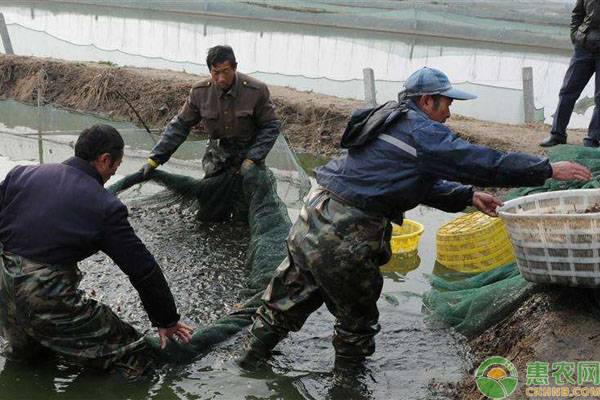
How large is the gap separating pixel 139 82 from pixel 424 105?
10674 mm

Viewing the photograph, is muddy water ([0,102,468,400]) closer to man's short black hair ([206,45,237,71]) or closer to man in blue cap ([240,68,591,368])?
man in blue cap ([240,68,591,368])

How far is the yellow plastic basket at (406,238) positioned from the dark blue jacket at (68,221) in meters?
2.93

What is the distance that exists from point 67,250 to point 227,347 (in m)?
1.37

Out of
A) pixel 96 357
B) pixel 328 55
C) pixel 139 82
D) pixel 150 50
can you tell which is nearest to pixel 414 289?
pixel 96 357

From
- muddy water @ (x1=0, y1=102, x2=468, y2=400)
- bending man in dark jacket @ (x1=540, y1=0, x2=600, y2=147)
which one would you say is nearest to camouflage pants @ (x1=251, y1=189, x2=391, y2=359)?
muddy water @ (x1=0, y1=102, x2=468, y2=400)

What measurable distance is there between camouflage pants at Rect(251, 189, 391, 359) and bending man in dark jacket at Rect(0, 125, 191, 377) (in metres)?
0.70

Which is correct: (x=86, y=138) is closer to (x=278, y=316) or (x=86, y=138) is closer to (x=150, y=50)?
(x=278, y=316)

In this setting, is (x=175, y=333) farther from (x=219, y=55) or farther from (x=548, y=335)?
(x=219, y=55)

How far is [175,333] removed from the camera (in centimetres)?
453

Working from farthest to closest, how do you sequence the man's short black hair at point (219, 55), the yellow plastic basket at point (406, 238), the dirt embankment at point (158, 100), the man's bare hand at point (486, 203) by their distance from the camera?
the dirt embankment at point (158, 100)
the yellow plastic basket at point (406, 238)
the man's short black hair at point (219, 55)
the man's bare hand at point (486, 203)

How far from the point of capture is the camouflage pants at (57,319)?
13.8 feet

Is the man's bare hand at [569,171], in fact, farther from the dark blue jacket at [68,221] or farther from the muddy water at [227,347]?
the dark blue jacket at [68,221]

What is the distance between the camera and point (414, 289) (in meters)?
6.39

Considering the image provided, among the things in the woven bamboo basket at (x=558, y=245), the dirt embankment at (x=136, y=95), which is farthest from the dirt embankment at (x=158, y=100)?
the woven bamboo basket at (x=558, y=245)
